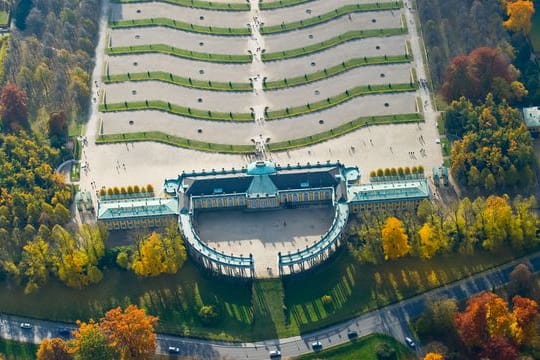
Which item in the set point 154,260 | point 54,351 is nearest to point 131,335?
point 54,351

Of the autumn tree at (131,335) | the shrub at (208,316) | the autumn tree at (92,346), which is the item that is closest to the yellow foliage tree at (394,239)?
the shrub at (208,316)

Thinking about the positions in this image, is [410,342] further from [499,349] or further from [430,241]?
[430,241]

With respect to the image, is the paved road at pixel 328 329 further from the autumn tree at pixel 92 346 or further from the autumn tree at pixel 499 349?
the autumn tree at pixel 499 349

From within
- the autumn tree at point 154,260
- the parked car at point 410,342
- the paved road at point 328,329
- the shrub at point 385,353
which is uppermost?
the autumn tree at point 154,260

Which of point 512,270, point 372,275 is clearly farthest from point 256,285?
point 512,270

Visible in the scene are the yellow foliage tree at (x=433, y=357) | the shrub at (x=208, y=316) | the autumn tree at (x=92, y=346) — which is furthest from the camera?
the shrub at (x=208, y=316)

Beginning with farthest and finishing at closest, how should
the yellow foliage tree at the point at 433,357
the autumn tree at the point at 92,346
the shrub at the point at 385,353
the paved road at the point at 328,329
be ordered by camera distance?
the paved road at the point at 328,329, the shrub at the point at 385,353, the autumn tree at the point at 92,346, the yellow foliage tree at the point at 433,357
